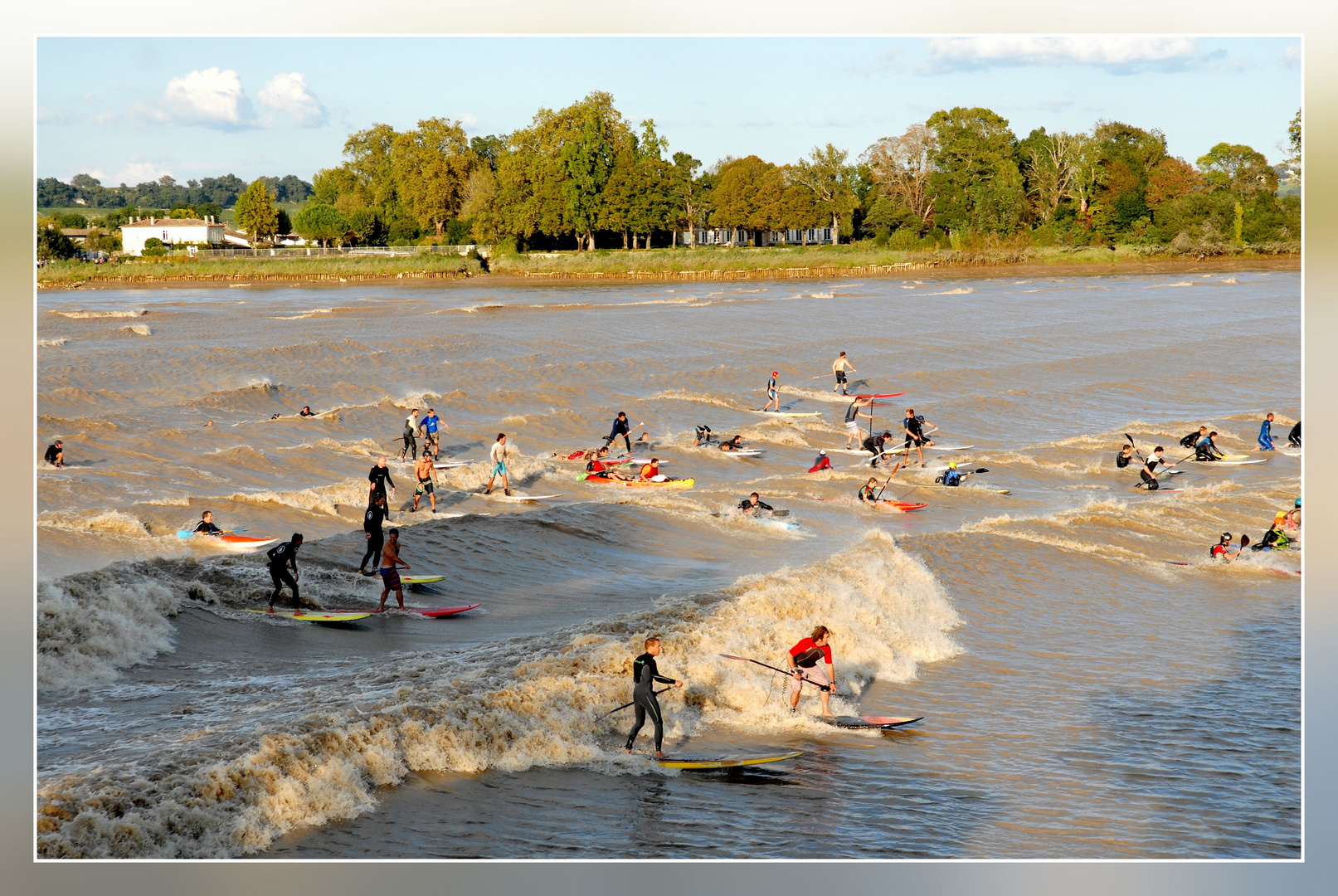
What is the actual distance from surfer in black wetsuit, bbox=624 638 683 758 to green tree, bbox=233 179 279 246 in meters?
90.6

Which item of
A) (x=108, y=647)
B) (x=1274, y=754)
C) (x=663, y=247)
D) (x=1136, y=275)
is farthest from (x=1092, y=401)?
(x=663, y=247)

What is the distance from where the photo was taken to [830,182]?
89.8 meters

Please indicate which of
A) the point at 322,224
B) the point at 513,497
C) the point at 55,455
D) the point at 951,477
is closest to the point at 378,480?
the point at 513,497

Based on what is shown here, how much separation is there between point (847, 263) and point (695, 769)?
7303 centimetres

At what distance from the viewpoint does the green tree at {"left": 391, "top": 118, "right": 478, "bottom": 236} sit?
8881cm

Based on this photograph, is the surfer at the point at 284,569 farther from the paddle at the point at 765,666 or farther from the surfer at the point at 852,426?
the surfer at the point at 852,426

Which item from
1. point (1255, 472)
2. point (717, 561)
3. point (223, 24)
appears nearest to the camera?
point (223, 24)

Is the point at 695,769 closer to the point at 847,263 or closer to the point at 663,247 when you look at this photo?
the point at 847,263

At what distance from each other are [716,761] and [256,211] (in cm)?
9328

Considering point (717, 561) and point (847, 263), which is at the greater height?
point (847, 263)

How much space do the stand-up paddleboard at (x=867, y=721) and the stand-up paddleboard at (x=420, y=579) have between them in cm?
693

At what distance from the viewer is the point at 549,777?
9.84 metres

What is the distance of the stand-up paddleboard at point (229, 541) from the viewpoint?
16.3m

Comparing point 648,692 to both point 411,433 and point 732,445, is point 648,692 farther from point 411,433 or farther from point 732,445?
point 732,445
